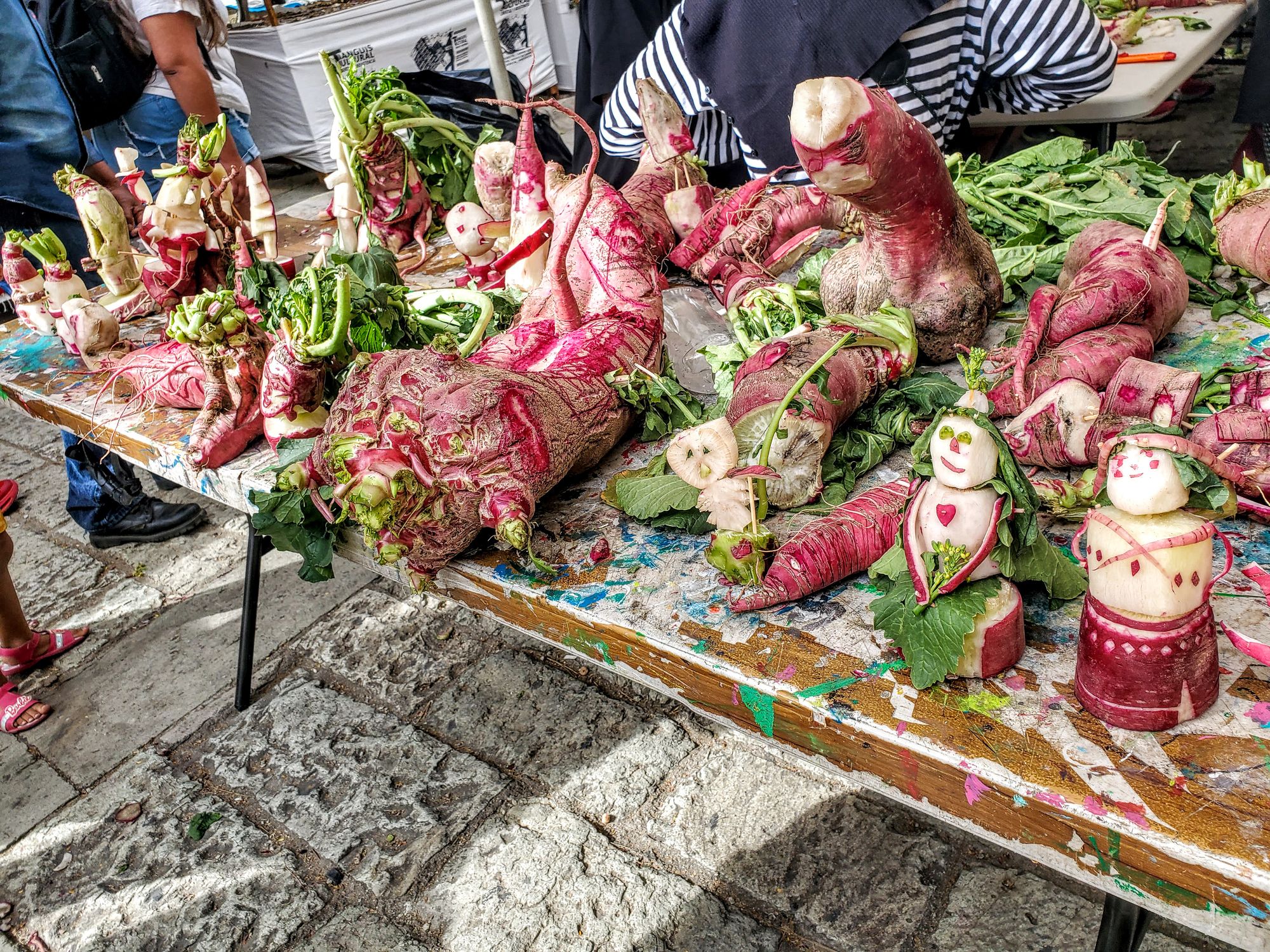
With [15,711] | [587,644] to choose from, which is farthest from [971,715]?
[15,711]

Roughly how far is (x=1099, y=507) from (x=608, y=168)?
3242mm

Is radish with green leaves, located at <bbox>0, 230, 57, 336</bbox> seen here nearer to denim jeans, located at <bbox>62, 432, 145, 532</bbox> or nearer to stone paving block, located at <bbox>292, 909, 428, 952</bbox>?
denim jeans, located at <bbox>62, 432, 145, 532</bbox>

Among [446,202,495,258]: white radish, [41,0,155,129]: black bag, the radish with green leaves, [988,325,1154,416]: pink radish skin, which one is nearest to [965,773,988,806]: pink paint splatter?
[988,325,1154,416]: pink radish skin

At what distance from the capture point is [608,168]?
12.7 feet

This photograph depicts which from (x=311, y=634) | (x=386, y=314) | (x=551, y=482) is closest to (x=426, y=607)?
(x=311, y=634)

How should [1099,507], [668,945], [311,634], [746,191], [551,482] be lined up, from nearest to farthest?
[1099,507] < [551,482] < [668,945] < [746,191] < [311,634]

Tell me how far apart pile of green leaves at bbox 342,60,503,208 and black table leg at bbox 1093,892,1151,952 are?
255cm

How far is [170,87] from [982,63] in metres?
2.85

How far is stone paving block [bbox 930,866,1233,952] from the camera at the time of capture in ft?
5.64

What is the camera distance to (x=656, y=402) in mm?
1812

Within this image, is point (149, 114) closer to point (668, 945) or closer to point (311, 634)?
point (311, 634)

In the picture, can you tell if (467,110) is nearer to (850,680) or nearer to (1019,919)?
(850,680)

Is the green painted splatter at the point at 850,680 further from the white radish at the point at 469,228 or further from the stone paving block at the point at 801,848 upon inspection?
the white radish at the point at 469,228

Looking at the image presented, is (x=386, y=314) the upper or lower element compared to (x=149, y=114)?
lower
